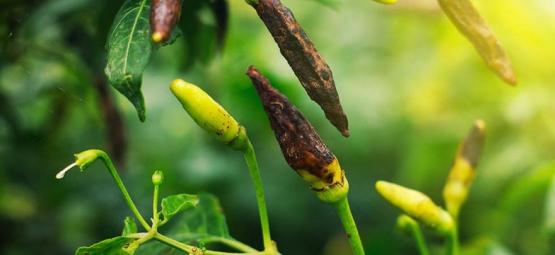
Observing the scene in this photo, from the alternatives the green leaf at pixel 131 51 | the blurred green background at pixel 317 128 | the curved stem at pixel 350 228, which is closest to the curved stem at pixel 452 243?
the curved stem at pixel 350 228

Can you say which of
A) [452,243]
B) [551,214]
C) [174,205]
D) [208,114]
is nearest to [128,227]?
[174,205]

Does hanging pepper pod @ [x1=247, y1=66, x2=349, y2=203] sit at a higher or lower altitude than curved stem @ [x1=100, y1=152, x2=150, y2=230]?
higher

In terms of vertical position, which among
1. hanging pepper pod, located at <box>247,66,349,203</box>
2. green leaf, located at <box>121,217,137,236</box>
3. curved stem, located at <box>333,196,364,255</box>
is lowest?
curved stem, located at <box>333,196,364,255</box>

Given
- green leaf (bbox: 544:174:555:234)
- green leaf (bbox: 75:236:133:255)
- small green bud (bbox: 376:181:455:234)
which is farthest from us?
green leaf (bbox: 544:174:555:234)

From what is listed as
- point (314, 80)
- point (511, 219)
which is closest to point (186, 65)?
point (314, 80)

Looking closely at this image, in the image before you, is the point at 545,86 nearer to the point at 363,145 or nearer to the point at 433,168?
the point at 433,168

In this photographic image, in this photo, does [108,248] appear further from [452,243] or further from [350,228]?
[452,243]

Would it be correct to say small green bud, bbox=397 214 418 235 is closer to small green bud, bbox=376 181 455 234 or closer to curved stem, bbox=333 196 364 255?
small green bud, bbox=376 181 455 234

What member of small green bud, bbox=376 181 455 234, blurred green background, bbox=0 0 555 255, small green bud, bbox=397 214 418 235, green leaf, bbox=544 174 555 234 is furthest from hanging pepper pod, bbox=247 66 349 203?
blurred green background, bbox=0 0 555 255
